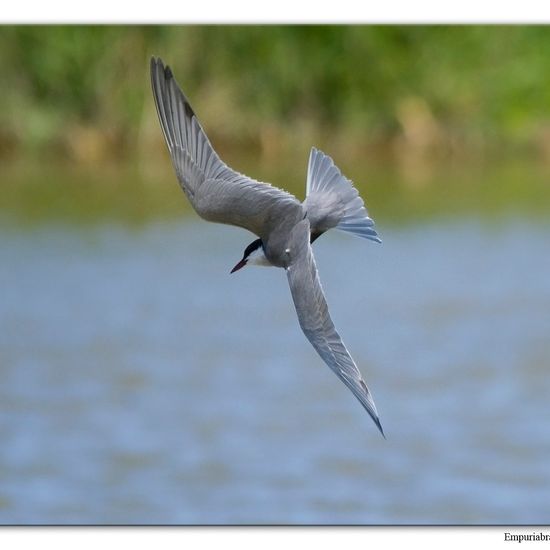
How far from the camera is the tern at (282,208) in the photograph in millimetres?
2926

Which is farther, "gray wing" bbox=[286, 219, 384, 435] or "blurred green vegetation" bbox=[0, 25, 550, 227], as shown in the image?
"blurred green vegetation" bbox=[0, 25, 550, 227]

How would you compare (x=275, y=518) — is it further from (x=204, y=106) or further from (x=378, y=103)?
(x=378, y=103)

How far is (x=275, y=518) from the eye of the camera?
8391mm

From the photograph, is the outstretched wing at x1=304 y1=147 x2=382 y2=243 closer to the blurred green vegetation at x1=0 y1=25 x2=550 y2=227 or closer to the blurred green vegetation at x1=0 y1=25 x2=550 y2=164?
the blurred green vegetation at x1=0 y1=25 x2=550 y2=227

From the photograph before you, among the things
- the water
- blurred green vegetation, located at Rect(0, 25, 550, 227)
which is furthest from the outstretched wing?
blurred green vegetation, located at Rect(0, 25, 550, 227)

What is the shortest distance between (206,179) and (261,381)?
7135 millimetres

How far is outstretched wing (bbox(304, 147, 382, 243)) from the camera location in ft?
10.0

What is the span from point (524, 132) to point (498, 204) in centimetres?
141

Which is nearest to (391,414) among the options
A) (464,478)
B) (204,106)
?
(464,478)

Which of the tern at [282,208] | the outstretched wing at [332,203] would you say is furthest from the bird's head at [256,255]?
the outstretched wing at [332,203]
